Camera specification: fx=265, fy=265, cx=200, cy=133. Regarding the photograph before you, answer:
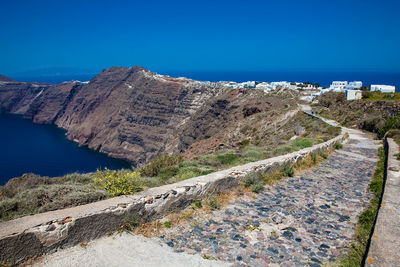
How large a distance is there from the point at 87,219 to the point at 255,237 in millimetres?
2837

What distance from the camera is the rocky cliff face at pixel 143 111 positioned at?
5941 centimetres

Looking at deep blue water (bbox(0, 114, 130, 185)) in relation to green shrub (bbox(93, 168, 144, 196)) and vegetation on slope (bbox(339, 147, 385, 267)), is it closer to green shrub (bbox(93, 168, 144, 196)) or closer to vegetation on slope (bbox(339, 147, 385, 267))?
green shrub (bbox(93, 168, 144, 196))

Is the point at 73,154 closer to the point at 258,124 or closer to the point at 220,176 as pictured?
the point at 258,124

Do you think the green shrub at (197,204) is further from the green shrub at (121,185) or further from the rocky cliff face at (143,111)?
the rocky cliff face at (143,111)

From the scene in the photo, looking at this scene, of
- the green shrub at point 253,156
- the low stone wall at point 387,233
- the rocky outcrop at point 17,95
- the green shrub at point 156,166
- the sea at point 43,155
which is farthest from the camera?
the rocky outcrop at point 17,95

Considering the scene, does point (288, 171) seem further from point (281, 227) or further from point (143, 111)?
point (143, 111)

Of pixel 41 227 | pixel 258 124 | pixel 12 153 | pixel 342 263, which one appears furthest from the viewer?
pixel 12 153

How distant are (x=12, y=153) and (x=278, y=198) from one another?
309ft

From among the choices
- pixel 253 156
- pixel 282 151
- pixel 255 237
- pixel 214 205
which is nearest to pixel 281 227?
pixel 255 237

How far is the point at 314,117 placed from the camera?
2877cm

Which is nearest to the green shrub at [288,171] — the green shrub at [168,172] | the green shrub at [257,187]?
the green shrub at [257,187]

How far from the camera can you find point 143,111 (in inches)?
3391

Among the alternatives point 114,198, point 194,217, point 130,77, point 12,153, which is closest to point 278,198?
point 194,217

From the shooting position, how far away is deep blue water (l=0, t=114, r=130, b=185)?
64.0 m
